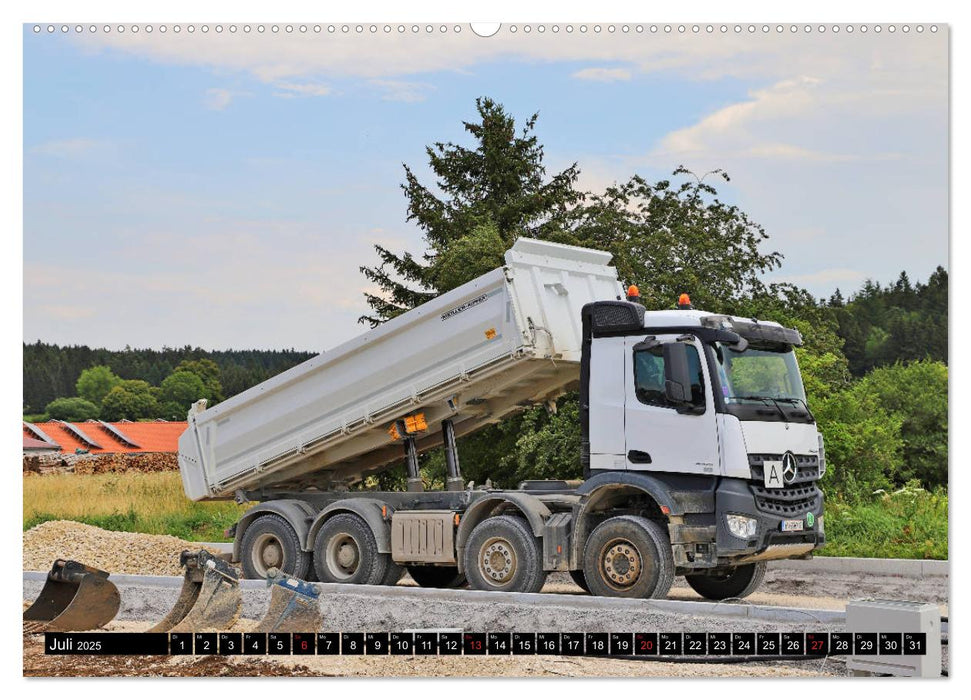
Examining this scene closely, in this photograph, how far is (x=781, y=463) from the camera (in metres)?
10.4

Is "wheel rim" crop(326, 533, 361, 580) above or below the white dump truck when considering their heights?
below

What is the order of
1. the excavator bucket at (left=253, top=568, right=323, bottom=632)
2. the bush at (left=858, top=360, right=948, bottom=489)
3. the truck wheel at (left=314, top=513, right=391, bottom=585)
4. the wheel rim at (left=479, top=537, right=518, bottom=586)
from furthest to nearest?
the bush at (left=858, top=360, right=948, bottom=489), the truck wheel at (left=314, top=513, right=391, bottom=585), the wheel rim at (left=479, top=537, right=518, bottom=586), the excavator bucket at (left=253, top=568, right=323, bottom=632)

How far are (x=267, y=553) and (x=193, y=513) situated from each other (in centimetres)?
581

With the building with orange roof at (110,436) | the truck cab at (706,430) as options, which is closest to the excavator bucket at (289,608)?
the truck cab at (706,430)

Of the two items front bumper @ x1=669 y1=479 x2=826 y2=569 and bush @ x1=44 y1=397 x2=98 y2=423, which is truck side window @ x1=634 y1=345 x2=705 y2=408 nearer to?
front bumper @ x1=669 y1=479 x2=826 y2=569

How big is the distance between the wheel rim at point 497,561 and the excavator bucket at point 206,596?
2.20 metres

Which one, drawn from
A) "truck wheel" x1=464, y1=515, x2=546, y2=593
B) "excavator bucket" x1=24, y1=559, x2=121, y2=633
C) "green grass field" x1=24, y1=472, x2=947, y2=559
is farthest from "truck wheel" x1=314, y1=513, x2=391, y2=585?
"green grass field" x1=24, y1=472, x2=947, y2=559

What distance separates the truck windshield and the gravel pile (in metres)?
6.81

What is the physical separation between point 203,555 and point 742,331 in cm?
496

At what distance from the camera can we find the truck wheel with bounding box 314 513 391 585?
12.1 m

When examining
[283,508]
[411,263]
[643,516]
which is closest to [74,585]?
[283,508]

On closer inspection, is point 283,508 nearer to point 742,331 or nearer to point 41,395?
point 41,395

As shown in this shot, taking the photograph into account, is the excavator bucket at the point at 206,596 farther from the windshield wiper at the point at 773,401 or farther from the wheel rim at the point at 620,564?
Result: the windshield wiper at the point at 773,401

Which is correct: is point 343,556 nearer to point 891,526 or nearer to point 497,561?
point 497,561
